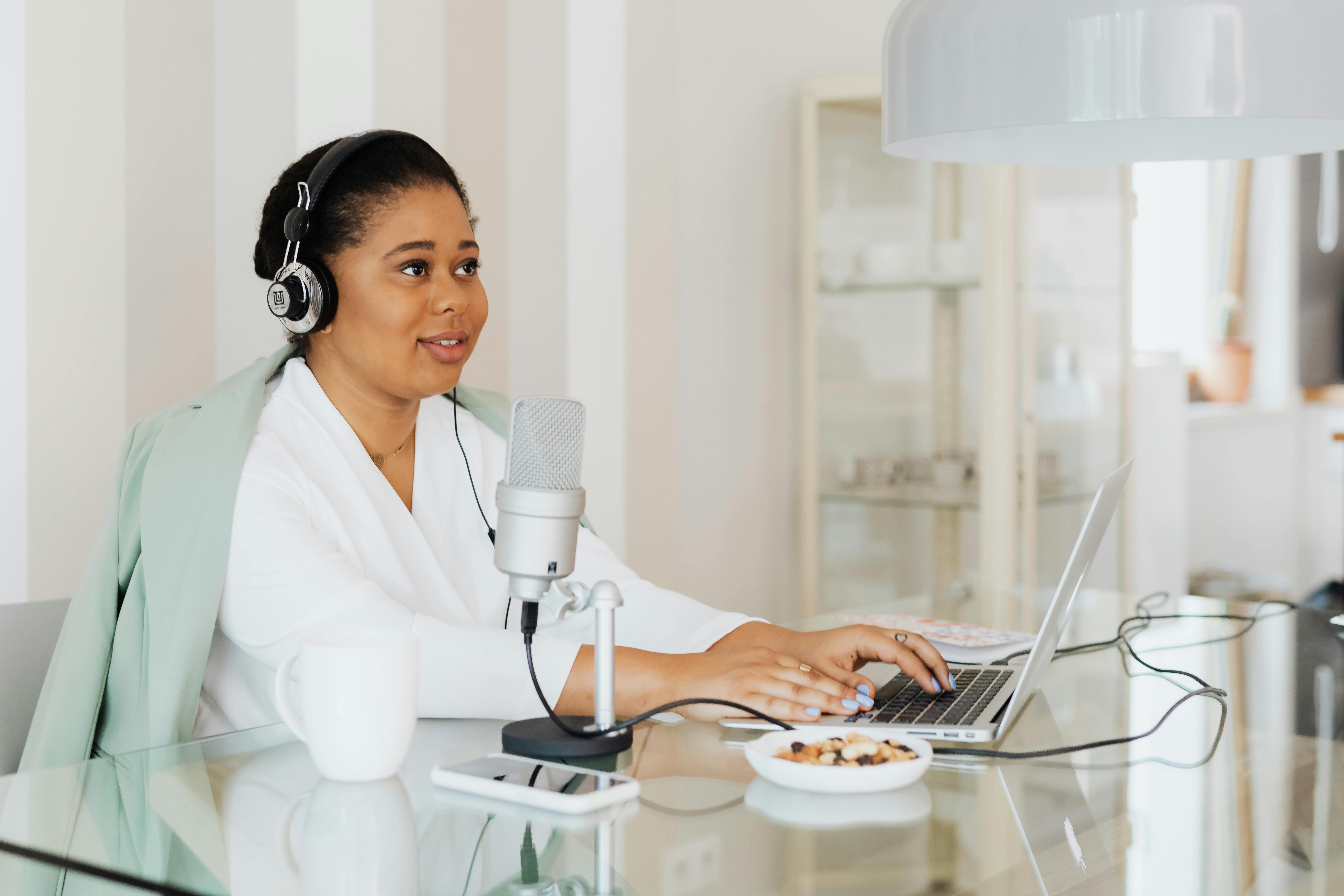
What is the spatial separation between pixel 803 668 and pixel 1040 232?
7.79 ft

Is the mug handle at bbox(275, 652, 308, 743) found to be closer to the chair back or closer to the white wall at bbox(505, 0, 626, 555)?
the chair back

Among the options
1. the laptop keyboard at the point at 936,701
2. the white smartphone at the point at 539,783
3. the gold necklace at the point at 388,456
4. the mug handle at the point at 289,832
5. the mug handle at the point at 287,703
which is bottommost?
the mug handle at the point at 289,832

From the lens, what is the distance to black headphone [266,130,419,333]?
1586 millimetres

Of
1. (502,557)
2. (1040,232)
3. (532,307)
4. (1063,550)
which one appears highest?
(1040,232)

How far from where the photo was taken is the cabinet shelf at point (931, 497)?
3396 millimetres

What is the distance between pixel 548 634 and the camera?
1692mm

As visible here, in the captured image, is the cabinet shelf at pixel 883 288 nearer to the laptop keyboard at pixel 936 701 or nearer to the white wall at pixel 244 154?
the white wall at pixel 244 154

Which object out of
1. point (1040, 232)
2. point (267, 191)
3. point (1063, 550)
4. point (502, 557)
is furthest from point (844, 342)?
point (502, 557)

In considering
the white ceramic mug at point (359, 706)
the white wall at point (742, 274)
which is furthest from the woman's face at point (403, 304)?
the white wall at point (742, 274)

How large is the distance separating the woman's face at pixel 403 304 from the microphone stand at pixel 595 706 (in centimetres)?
61

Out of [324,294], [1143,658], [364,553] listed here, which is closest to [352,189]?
[324,294]

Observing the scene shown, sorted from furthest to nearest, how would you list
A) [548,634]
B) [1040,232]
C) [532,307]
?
1. [1040,232]
2. [532,307]
3. [548,634]

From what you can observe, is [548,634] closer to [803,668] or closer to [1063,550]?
[803,668]

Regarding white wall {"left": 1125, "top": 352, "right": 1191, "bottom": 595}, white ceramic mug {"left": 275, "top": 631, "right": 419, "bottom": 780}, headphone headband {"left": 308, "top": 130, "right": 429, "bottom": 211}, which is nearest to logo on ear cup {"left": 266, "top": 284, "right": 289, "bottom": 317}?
headphone headband {"left": 308, "top": 130, "right": 429, "bottom": 211}
